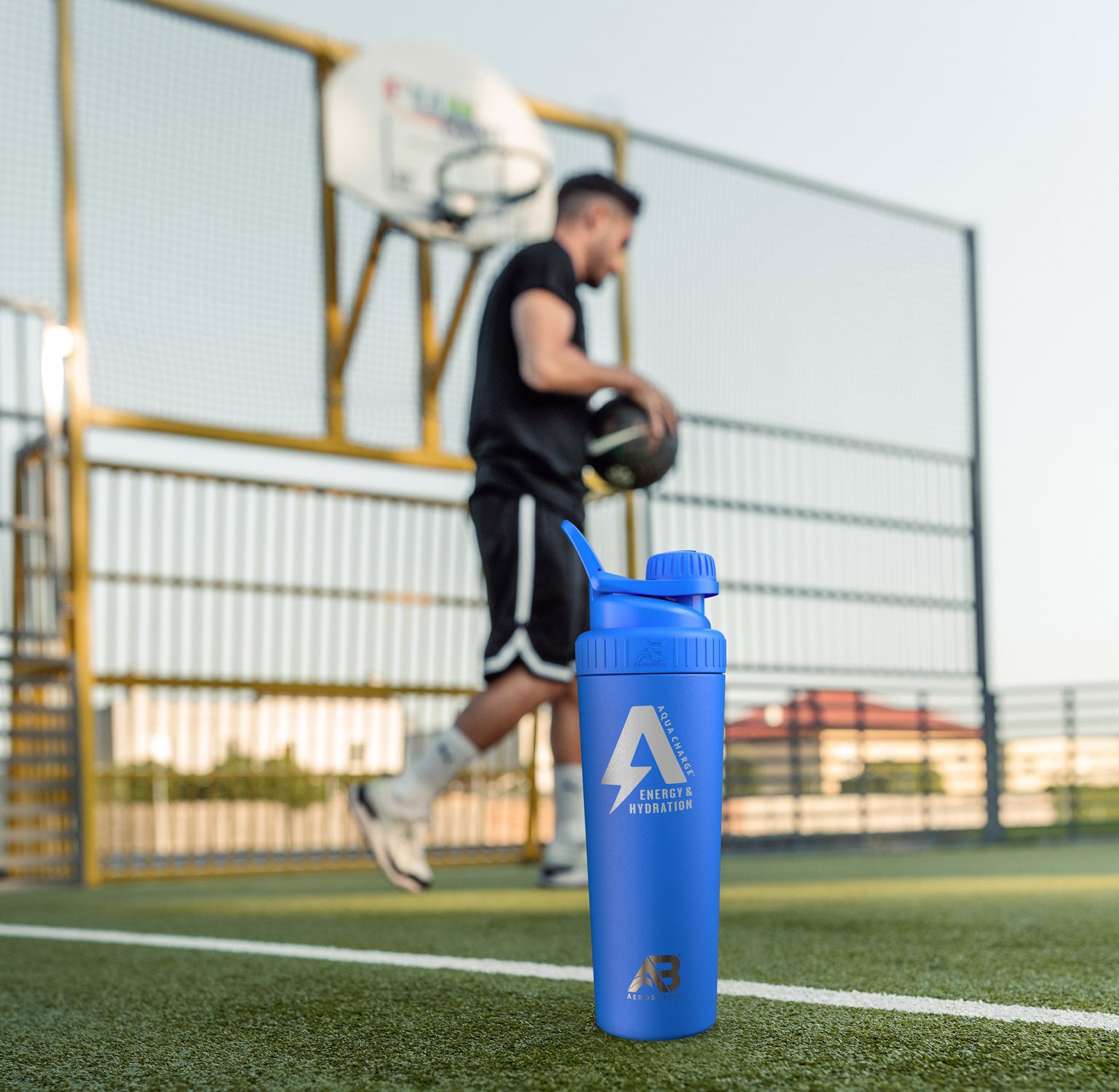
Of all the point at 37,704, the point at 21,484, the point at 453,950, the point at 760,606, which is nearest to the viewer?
the point at 453,950

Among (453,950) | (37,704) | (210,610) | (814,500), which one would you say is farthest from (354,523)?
(453,950)

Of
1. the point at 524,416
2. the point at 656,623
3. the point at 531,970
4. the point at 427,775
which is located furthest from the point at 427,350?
the point at 656,623

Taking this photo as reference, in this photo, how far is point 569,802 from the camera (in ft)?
10.3

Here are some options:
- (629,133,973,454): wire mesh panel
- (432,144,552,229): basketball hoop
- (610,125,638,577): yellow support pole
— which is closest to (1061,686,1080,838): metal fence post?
(629,133,973,454): wire mesh panel

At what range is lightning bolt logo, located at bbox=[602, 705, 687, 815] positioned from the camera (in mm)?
1118

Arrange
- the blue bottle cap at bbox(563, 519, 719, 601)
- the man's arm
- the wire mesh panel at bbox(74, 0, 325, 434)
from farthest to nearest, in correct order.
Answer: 1. the wire mesh panel at bbox(74, 0, 325, 434)
2. the man's arm
3. the blue bottle cap at bbox(563, 519, 719, 601)

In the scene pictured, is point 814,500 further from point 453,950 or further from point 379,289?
point 453,950

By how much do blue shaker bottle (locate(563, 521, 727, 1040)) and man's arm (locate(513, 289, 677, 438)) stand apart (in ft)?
5.94

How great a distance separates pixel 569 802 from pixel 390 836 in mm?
565

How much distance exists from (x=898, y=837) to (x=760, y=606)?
64.1 inches

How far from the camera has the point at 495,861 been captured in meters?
5.11

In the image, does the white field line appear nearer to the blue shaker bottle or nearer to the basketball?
the blue shaker bottle

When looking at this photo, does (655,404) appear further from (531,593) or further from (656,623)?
(656,623)

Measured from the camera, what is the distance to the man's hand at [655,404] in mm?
2953
